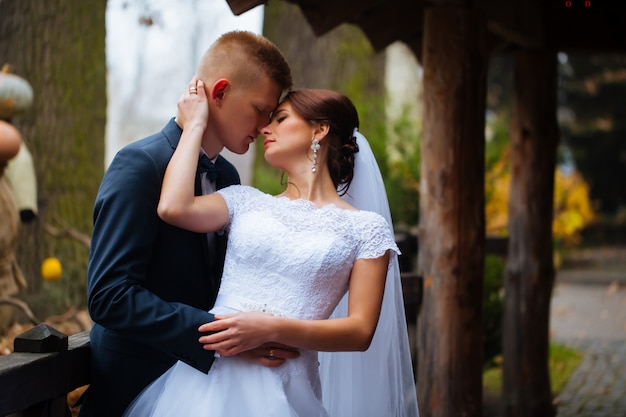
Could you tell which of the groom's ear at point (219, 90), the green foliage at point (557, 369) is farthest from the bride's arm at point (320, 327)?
the green foliage at point (557, 369)

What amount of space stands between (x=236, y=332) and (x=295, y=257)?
0.36 m

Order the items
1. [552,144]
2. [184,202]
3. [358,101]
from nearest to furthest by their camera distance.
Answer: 1. [184,202]
2. [552,144]
3. [358,101]

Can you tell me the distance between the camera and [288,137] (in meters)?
3.05

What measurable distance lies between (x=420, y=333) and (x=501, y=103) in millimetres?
18376

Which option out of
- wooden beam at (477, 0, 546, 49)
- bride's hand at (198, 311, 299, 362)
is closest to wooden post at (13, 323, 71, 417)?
bride's hand at (198, 311, 299, 362)

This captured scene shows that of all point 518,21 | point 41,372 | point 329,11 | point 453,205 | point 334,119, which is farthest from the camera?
point 518,21

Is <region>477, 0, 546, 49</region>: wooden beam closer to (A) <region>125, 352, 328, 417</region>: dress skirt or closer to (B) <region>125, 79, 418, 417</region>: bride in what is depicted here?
(B) <region>125, 79, 418, 417</region>: bride

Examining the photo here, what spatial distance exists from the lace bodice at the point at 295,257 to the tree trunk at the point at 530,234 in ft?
14.0

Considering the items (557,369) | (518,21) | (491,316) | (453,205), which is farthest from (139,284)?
(557,369)

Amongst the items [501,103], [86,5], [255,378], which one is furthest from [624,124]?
[255,378]

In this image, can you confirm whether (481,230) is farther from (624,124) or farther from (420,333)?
(624,124)

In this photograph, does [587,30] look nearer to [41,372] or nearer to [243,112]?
[243,112]

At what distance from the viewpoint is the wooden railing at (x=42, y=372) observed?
2455mm

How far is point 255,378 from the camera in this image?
111 inches
